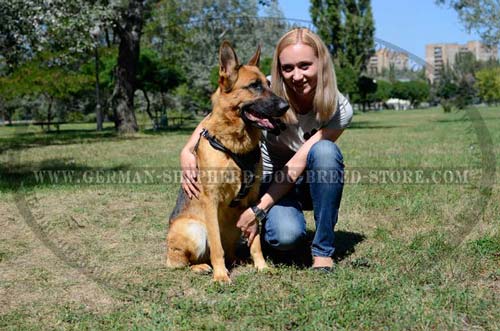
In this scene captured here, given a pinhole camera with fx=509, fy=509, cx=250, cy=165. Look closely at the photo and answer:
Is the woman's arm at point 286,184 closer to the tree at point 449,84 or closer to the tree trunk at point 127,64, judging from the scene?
the tree at point 449,84

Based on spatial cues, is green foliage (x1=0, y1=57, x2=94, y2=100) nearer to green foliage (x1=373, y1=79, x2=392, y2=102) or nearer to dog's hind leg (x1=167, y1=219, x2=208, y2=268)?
dog's hind leg (x1=167, y1=219, x2=208, y2=268)

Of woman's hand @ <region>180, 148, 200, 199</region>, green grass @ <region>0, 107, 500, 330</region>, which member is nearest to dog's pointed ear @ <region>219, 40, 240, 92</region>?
woman's hand @ <region>180, 148, 200, 199</region>

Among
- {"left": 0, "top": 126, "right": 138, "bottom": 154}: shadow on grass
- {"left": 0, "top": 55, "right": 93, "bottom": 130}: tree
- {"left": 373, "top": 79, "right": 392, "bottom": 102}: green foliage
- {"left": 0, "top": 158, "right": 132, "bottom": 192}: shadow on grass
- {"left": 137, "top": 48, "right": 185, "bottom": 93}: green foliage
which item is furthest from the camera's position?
{"left": 373, "top": 79, "right": 392, "bottom": 102}: green foliage

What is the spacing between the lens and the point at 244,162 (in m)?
3.77

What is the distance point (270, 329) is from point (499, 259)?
2.19 meters

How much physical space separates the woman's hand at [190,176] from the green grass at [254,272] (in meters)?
0.64

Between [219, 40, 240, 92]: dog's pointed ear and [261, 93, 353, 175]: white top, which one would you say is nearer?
[219, 40, 240, 92]: dog's pointed ear

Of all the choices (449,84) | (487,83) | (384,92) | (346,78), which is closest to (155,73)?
(346,78)

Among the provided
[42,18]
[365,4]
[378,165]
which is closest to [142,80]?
[365,4]

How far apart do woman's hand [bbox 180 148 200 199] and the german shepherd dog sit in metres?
0.08

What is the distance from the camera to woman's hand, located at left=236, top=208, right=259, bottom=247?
3.92m

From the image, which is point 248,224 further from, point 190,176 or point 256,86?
point 256,86

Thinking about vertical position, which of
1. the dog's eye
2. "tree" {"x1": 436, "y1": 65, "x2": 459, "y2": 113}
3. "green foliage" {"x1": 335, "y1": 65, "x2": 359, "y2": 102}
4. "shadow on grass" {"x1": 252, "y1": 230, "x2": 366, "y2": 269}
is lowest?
"shadow on grass" {"x1": 252, "y1": 230, "x2": 366, "y2": 269}

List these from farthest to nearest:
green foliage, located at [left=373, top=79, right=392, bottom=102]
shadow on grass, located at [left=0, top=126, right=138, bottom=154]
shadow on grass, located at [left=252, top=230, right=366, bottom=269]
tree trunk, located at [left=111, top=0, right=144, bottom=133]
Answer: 1. green foliage, located at [left=373, top=79, right=392, bottom=102]
2. tree trunk, located at [left=111, top=0, right=144, bottom=133]
3. shadow on grass, located at [left=0, top=126, right=138, bottom=154]
4. shadow on grass, located at [left=252, top=230, right=366, bottom=269]
